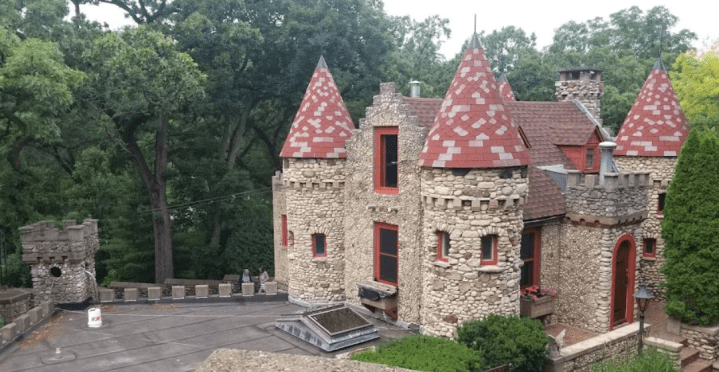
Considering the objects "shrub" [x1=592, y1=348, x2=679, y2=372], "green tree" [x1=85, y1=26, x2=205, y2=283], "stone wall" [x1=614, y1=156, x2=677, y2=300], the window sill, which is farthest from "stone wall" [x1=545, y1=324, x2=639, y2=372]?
"green tree" [x1=85, y1=26, x2=205, y2=283]

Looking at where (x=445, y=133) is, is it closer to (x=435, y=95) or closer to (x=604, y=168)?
(x=604, y=168)

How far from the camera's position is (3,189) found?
87.0ft

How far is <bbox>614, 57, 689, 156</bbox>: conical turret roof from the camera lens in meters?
20.7

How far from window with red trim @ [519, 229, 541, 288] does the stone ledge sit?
342 cm

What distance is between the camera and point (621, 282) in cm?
1811

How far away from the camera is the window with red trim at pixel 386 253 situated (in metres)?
18.3

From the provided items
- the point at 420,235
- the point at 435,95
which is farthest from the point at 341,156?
the point at 435,95

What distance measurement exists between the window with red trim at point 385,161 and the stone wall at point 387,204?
162 millimetres

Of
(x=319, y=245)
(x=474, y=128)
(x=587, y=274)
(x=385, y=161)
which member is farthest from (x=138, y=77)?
(x=587, y=274)

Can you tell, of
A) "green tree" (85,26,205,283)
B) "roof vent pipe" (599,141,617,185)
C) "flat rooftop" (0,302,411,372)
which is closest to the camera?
"flat rooftop" (0,302,411,372)

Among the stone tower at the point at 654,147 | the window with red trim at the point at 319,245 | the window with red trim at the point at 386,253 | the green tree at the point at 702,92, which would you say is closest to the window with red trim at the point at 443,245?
the window with red trim at the point at 386,253

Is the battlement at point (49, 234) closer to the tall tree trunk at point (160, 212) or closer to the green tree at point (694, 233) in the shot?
the tall tree trunk at point (160, 212)

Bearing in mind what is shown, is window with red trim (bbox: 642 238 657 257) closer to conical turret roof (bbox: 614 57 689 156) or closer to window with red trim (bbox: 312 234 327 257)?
conical turret roof (bbox: 614 57 689 156)

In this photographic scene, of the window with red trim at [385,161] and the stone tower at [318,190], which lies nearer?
the window with red trim at [385,161]
